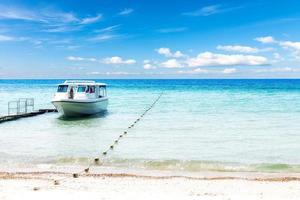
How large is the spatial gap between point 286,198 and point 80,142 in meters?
11.9

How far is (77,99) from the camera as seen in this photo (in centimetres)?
3114

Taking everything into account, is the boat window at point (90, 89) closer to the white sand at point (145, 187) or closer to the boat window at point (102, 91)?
the boat window at point (102, 91)

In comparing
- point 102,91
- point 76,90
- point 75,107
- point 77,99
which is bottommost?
point 75,107

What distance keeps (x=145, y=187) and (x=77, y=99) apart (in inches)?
838

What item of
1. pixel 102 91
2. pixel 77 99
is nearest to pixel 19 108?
pixel 102 91

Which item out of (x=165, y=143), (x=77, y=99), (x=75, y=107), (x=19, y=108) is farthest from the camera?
(x=19, y=108)

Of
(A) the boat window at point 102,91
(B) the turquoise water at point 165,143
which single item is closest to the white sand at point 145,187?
(B) the turquoise water at point 165,143

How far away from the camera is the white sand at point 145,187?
9617 mm

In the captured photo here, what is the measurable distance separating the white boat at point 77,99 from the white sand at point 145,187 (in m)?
18.7

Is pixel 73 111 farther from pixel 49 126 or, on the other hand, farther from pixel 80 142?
pixel 80 142

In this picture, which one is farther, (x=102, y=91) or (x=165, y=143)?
(x=102, y=91)

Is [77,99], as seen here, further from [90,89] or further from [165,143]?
[165,143]

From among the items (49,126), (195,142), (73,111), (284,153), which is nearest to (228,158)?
(284,153)

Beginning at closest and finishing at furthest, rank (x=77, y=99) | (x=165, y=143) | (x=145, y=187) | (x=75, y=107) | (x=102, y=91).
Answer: (x=145, y=187) < (x=165, y=143) < (x=75, y=107) < (x=77, y=99) < (x=102, y=91)
